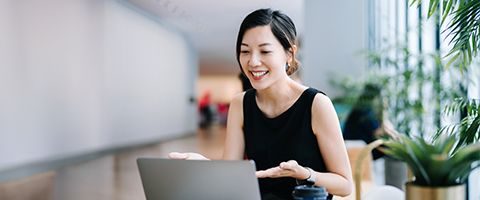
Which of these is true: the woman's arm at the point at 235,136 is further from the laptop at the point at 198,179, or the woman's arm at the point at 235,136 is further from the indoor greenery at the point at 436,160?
the indoor greenery at the point at 436,160

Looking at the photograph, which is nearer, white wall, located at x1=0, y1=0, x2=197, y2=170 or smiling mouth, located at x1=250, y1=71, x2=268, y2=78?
smiling mouth, located at x1=250, y1=71, x2=268, y2=78

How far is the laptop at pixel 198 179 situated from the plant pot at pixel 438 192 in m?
0.30

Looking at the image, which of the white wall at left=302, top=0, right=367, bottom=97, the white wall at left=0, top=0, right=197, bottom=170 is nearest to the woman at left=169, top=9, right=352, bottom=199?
the white wall at left=0, top=0, right=197, bottom=170

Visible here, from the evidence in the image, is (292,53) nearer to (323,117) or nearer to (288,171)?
(323,117)

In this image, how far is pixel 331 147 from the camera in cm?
145

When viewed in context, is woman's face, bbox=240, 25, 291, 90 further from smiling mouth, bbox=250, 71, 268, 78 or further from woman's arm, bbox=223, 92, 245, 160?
woman's arm, bbox=223, 92, 245, 160

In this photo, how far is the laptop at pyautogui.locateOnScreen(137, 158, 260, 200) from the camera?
1083 mm

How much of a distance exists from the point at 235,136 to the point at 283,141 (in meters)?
0.16

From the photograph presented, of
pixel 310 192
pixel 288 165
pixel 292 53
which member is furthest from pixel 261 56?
pixel 310 192

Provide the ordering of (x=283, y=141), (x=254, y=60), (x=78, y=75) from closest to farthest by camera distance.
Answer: (x=254, y=60)
(x=283, y=141)
(x=78, y=75)

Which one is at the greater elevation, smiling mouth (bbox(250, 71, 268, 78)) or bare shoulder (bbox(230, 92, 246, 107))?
smiling mouth (bbox(250, 71, 268, 78))

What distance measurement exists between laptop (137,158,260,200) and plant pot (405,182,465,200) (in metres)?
0.30

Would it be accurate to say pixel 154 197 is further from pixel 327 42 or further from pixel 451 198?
pixel 327 42

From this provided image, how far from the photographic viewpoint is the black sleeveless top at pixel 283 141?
1.50 meters
